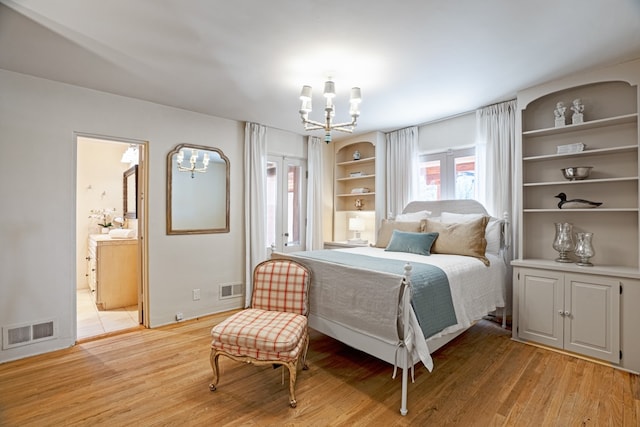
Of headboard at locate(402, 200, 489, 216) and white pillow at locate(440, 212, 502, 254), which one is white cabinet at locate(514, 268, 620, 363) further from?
headboard at locate(402, 200, 489, 216)

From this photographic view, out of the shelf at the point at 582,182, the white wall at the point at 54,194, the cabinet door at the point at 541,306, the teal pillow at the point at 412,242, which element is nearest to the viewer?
the shelf at the point at 582,182

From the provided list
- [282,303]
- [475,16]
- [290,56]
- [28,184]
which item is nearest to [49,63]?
[28,184]

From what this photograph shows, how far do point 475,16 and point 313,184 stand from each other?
3.41 metres

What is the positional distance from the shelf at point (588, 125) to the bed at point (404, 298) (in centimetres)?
98

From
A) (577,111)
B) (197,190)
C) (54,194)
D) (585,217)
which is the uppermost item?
(577,111)

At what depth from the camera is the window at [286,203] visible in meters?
4.75

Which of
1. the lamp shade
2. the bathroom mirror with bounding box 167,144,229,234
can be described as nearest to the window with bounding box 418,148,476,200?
the lamp shade

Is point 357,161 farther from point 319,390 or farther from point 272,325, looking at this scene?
point 319,390

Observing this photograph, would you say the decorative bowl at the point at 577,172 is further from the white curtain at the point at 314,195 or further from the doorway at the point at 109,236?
the doorway at the point at 109,236

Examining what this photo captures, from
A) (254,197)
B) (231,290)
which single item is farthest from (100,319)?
(254,197)

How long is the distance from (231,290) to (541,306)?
358 centimetres

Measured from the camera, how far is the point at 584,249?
9.16 feet

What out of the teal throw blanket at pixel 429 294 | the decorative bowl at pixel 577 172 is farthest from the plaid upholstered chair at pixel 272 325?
the decorative bowl at pixel 577 172

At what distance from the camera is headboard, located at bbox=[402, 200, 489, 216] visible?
12.4 feet
